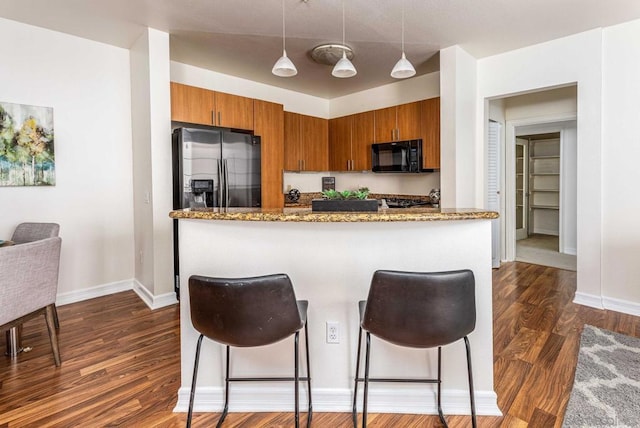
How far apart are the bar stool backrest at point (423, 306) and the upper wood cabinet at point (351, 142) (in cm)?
361

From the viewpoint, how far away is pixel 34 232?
290 centimetres

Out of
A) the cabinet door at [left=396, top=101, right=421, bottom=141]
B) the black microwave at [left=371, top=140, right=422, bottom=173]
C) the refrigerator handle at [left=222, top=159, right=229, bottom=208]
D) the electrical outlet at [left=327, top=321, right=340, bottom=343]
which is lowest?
the electrical outlet at [left=327, top=321, right=340, bottom=343]

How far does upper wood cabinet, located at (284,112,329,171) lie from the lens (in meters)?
4.95

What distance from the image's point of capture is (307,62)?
401cm

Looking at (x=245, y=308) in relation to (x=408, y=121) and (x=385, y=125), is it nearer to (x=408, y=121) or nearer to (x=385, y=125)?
(x=408, y=121)

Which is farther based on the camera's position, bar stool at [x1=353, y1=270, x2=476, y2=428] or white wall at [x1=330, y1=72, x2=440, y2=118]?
white wall at [x1=330, y1=72, x2=440, y2=118]

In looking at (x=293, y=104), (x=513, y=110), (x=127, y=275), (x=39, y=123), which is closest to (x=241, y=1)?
(x=39, y=123)

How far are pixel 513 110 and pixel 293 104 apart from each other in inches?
125

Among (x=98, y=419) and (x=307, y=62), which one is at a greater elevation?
(x=307, y=62)

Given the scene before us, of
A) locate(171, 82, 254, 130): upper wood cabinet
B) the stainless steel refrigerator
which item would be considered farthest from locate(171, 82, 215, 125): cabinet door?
the stainless steel refrigerator

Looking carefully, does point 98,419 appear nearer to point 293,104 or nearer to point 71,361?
point 71,361

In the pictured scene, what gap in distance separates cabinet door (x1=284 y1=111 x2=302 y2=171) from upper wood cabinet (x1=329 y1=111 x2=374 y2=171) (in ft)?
2.01

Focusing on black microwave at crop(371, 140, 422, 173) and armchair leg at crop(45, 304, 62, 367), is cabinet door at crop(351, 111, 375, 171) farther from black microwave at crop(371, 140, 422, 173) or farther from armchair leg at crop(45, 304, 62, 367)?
armchair leg at crop(45, 304, 62, 367)

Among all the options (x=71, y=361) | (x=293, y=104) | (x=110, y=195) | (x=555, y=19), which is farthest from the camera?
(x=293, y=104)
